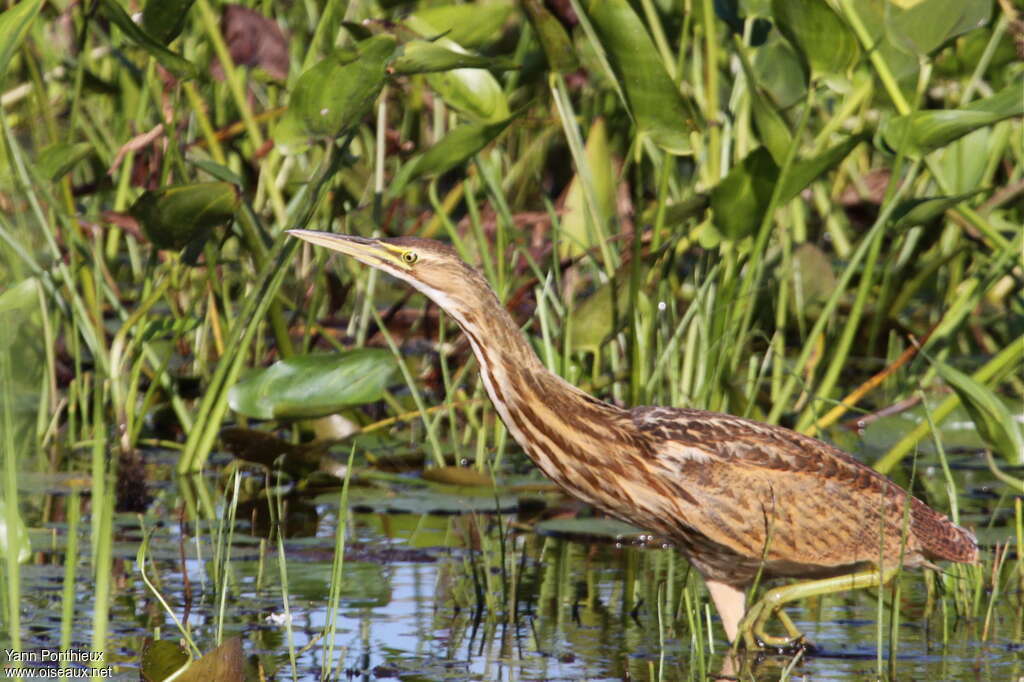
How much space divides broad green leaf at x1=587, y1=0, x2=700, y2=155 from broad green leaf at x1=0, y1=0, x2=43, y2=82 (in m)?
1.48

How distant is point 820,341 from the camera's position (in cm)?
591

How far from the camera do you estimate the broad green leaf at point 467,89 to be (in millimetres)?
4711

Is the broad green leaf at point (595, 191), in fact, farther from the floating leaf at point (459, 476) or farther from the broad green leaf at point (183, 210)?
the broad green leaf at point (183, 210)

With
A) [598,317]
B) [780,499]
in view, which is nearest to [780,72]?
[598,317]

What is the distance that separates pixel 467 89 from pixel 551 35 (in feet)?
0.92

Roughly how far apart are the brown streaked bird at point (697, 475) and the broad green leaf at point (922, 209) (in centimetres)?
82

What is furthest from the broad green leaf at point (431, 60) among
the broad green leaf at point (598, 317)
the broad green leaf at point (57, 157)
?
the broad green leaf at point (57, 157)

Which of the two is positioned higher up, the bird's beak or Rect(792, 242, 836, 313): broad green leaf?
Rect(792, 242, 836, 313): broad green leaf

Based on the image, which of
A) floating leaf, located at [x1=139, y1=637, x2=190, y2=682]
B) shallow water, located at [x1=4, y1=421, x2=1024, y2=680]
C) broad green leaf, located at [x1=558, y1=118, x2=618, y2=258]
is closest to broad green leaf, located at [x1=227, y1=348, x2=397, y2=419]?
shallow water, located at [x1=4, y1=421, x2=1024, y2=680]

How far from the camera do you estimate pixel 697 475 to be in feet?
12.4

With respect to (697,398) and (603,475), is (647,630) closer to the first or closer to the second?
(603,475)

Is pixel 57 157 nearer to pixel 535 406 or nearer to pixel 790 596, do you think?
pixel 535 406

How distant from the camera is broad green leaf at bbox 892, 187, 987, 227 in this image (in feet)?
14.4

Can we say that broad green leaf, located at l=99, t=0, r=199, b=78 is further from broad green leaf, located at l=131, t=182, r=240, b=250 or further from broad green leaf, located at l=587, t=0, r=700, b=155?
broad green leaf, located at l=587, t=0, r=700, b=155
